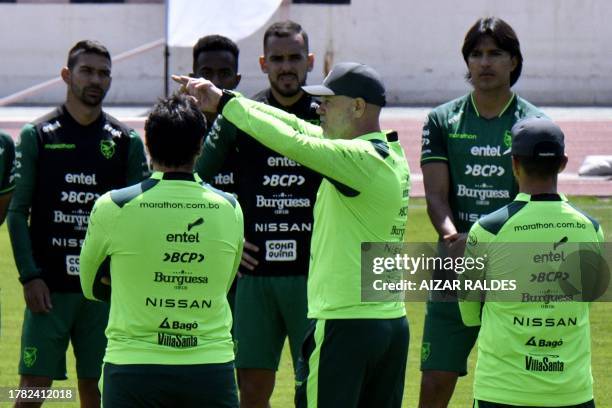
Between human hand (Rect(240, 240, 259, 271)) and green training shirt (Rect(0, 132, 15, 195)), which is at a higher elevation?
green training shirt (Rect(0, 132, 15, 195))

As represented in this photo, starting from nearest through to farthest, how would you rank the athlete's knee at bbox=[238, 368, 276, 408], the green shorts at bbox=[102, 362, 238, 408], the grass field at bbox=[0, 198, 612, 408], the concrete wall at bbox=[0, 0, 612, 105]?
the green shorts at bbox=[102, 362, 238, 408]
the athlete's knee at bbox=[238, 368, 276, 408]
the grass field at bbox=[0, 198, 612, 408]
the concrete wall at bbox=[0, 0, 612, 105]

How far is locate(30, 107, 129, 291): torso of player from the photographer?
7461 millimetres

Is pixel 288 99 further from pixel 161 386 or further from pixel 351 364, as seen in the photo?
pixel 161 386

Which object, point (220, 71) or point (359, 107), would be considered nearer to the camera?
point (359, 107)

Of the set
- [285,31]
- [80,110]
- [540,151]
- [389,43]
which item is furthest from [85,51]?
[389,43]

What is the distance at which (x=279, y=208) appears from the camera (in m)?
7.69

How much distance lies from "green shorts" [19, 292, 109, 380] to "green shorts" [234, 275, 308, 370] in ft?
2.70

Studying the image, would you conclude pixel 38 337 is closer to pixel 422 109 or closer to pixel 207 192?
pixel 207 192

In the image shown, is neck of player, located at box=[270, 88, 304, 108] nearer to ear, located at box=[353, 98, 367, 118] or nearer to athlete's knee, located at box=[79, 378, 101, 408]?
ear, located at box=[353, 98, 367, 118]

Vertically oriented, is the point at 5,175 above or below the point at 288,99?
below

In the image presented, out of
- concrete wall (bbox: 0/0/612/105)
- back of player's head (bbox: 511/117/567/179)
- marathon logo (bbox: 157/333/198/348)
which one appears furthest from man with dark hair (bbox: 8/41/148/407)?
concrete wall (bbox: 0/0/612/105)

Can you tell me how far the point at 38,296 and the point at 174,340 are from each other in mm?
2166

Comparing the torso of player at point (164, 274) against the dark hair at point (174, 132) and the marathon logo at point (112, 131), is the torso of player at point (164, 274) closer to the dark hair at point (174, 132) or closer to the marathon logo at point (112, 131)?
the dark hair at point (174, 132)

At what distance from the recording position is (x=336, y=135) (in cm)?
608
